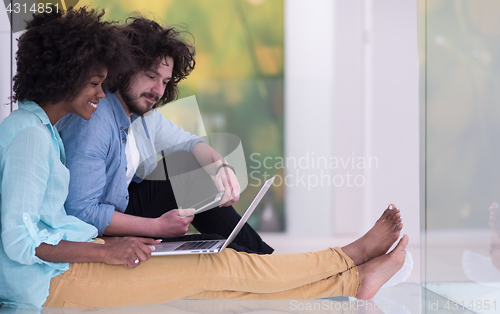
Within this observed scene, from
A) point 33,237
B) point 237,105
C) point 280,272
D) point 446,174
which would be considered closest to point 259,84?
point 237,105

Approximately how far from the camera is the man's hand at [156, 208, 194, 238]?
1.32m

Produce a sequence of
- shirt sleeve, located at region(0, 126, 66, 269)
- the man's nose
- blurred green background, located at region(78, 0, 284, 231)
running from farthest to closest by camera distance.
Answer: blurred green background, located at region(78, 0, 284, 231)
the man's nose
shirt sleeve, located at region(0, 126, 66, 269)

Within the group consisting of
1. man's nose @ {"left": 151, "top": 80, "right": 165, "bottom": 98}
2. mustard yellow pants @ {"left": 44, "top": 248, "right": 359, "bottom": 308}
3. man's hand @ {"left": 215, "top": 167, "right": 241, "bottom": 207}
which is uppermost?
man's nose @ {"left": 151, "top": 80, "right": 165, "bottom": 98}

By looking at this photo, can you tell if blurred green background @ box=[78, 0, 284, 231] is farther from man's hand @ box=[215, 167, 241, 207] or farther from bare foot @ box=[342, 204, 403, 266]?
bare foot @ box=[342, 204, 403, 266]

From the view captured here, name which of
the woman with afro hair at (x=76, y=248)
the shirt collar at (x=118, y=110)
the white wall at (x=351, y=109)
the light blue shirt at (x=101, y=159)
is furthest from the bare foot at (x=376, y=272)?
the white wall at (x=351, y=109)

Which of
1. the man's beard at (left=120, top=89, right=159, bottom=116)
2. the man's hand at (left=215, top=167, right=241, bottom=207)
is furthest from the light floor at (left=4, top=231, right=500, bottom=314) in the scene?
the man's beard at (left=120, top=89, right=159, bottom=116)

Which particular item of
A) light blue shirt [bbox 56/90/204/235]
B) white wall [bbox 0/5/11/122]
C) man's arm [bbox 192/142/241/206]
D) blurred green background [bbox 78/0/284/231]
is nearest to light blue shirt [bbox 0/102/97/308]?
light blue shirt [bbox 56/90/204/235]

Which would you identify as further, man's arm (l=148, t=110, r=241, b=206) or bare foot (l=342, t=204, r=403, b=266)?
man's arm (l=148, t=110, r=241, b=206)

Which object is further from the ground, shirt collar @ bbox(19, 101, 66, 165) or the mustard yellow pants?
shirt collar @ bbox(19, 101, 66, 165)

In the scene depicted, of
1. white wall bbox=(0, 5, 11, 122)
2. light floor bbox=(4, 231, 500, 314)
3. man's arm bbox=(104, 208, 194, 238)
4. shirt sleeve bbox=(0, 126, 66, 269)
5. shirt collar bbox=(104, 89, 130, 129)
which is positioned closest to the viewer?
shirt sleeve bbox=(0, 126, 66, 269)

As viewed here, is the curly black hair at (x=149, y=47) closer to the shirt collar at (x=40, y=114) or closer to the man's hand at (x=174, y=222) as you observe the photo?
the shirt collar at (x=40, y=114)

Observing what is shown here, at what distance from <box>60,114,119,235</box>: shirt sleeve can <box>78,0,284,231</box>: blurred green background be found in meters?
1.19

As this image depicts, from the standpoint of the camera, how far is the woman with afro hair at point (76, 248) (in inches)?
39.1

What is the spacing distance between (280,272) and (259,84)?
1536mm
